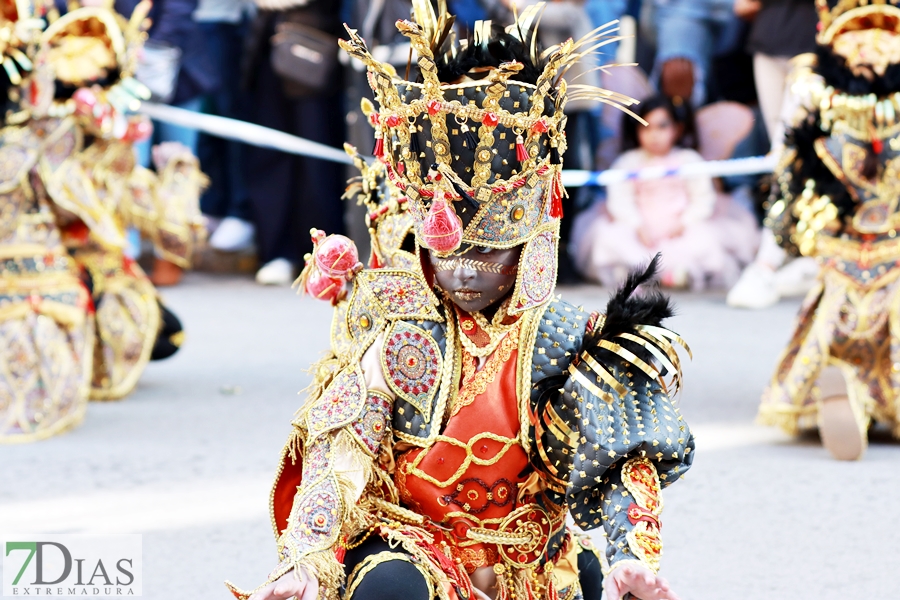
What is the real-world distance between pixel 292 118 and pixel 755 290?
314 centimetres

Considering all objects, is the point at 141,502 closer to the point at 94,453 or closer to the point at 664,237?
the point at 94,453

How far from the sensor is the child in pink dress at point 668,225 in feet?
25.7

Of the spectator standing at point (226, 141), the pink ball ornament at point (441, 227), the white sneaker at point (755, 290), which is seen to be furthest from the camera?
the spectator standing at point (226, 141)

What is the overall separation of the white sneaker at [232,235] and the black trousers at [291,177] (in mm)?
282

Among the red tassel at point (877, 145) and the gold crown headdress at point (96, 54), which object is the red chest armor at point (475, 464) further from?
the gold crown headdress at point (96, 54)

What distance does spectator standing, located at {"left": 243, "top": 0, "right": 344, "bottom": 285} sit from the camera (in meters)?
7.88

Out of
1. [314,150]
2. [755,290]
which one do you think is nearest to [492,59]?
[755,290]

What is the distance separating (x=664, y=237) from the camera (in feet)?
26.0

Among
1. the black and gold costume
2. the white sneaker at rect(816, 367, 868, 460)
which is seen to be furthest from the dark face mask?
the white sneaker at rect(816, 367, 868, 460)

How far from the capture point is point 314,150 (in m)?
8.17

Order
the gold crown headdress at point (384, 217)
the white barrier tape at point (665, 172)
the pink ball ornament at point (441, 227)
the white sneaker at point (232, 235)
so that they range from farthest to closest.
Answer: the white sneaker at point (232, 235) < the white barrier tape at point (665, 172) < the gold crown headdress at point (384, 217) < the pink ball ornament at point (441, 227)

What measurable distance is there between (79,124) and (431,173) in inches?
120

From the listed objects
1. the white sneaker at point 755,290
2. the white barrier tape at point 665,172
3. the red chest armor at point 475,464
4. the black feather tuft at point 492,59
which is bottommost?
the white sneaker at point 755,290

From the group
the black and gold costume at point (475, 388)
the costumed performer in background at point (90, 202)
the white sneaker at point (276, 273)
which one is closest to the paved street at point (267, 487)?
the costumed performer in background at point (90, 202)
